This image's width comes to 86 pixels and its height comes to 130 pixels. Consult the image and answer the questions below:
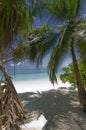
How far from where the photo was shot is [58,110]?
7.99 m

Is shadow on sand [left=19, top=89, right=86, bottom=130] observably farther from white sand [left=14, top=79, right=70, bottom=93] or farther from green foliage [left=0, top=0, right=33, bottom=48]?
white sand [left=14, top=79, right=70, bottom=93]

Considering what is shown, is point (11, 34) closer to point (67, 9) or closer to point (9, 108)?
point (9, 108)

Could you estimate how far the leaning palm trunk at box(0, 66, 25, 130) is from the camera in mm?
5428

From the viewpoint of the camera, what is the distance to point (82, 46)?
7613 mm

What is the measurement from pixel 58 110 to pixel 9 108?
2.67 meters

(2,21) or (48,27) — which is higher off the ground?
(48,27)

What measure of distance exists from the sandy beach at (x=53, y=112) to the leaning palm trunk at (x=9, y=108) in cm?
25

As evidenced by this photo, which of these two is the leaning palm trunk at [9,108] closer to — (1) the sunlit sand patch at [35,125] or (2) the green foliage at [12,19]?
(1) the sunlit sand patch at [35,125]

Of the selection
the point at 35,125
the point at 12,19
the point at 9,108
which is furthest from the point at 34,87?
the point at 12,19

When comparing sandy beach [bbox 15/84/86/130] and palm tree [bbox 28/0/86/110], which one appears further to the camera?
palm tree [bbox 28/0/86/110]

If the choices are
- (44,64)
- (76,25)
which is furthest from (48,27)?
(44,64)

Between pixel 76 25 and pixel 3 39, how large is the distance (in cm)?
461

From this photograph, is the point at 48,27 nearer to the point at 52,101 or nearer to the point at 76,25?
the point at 76,25

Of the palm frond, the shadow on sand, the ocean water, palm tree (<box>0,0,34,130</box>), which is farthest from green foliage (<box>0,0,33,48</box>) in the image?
the ocean water
